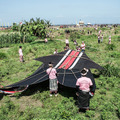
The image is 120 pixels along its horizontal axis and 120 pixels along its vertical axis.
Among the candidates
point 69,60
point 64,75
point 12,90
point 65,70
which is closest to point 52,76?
point 64,75

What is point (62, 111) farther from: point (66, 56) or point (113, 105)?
point (66, 56)

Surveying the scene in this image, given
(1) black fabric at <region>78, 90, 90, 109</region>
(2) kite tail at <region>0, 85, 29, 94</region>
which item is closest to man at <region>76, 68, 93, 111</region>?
(1) black fabric at <region>78, 90, 90, 109</region>

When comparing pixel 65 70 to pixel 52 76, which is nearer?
pixel 52 76

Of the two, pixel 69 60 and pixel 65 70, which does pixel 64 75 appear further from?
pixel 69 60

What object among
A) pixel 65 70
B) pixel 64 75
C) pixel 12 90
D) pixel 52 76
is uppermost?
pixel 52 76

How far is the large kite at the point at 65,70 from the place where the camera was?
20.9 ft

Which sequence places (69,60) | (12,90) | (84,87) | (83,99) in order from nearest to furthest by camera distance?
1. (84,87)
2. (83,99)
3. (12,90)
4. (69,60)

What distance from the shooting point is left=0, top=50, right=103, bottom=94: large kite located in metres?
6.38

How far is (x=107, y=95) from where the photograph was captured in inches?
253

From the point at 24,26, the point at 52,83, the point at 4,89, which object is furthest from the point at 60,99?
the point at 24,26

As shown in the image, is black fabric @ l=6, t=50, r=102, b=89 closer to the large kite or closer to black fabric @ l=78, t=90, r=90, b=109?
the large kite

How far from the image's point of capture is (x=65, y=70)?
7.45 metres

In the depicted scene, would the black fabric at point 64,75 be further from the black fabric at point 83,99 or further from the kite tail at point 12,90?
the black fabric at point 83,99

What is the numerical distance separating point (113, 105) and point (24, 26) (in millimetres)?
20491
